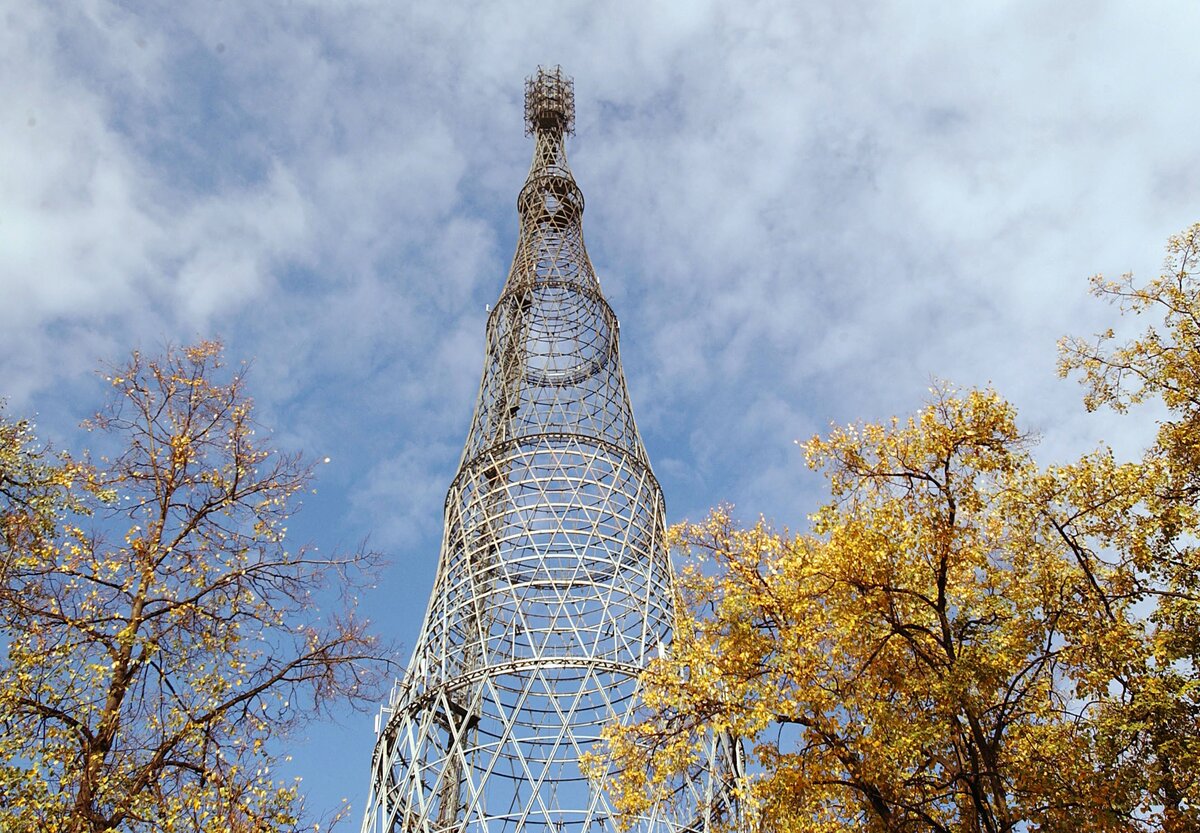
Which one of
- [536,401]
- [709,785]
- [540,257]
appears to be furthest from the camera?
[540,257]

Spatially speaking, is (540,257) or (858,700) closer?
(858,700)

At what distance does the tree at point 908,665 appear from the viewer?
11820 millimetres

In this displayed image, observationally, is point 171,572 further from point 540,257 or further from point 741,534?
point 540,257

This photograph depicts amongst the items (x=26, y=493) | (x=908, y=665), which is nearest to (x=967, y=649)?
(x=908, y=665)

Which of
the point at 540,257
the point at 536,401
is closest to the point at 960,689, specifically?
the point at 536,401

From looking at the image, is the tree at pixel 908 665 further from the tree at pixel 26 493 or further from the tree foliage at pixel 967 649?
the tree at pixel 26 493

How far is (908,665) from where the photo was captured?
14.0 meters

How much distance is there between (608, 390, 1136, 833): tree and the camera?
11.8m

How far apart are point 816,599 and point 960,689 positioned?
9.39ft

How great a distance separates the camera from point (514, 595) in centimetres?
2034

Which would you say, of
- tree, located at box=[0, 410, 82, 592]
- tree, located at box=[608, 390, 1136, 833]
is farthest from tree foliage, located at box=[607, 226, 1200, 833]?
tree, located at box=[0, 410, 82, 592]

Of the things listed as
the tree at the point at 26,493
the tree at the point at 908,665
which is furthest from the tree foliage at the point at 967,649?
the tree at the point at 26,493

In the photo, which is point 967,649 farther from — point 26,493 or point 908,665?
point 26,493

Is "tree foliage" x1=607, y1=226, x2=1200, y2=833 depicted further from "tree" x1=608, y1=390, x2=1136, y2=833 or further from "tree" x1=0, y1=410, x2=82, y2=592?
"tree" x1=0, y1=410, x2=82, y2=592
